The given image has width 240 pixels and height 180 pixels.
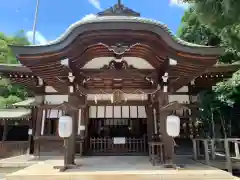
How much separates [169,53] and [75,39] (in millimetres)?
2239

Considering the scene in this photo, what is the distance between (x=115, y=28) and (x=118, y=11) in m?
1.15

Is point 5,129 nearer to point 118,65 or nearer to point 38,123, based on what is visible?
point 38,123

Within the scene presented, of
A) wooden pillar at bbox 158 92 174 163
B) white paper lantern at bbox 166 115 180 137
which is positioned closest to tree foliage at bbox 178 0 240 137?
wooden pillar at bbox 158 92 174 163

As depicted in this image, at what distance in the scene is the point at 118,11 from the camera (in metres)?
5.89

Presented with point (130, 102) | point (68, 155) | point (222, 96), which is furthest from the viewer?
point (222, 96)

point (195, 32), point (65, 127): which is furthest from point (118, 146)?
point (195, 32)

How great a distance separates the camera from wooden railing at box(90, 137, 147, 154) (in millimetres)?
8906

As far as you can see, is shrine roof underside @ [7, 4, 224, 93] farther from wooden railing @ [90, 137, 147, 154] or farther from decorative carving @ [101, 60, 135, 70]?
wooden railing @ [90, 137, 147, 154]

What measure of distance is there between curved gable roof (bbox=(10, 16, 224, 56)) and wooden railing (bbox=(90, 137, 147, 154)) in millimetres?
4869

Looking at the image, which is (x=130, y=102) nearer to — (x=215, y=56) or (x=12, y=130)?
(x=215, y=56)

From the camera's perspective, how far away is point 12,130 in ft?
63.2

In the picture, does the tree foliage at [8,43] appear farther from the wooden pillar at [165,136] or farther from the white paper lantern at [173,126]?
the white paper lantern at [173,126]

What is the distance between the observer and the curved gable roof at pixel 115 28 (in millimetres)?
4953

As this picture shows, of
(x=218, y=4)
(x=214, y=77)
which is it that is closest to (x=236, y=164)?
(x=214, y=77)
